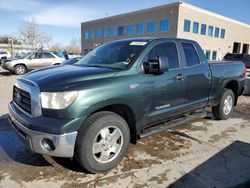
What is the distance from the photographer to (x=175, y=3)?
1313 inches

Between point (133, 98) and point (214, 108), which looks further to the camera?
point (214, 108)

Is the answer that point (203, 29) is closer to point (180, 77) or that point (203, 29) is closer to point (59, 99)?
point (180, 77)

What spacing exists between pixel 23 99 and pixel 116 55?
1.67 metres

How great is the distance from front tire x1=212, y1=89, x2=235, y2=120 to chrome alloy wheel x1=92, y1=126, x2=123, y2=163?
11.1 feet

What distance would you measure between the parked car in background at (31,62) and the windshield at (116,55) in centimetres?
1304

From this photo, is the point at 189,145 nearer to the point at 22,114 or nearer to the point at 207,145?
the point at 207,145

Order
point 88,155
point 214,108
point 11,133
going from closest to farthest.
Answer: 1. point 88,155
2. point 11,133
3. point 214,108

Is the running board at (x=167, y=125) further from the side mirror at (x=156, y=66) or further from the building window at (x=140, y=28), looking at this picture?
the building window at (x=140, y=28)

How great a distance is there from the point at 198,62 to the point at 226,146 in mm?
1741

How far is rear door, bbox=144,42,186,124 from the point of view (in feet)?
13.0

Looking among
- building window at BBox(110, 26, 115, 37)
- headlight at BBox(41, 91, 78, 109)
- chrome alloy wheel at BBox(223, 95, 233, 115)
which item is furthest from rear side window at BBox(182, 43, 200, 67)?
building window at BBox(110, 26, 115, 37)

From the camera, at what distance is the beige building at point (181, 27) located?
34375 millimetres

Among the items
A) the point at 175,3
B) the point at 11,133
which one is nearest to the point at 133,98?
the point at 11,133

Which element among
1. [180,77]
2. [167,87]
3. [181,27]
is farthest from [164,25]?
[167,87]
